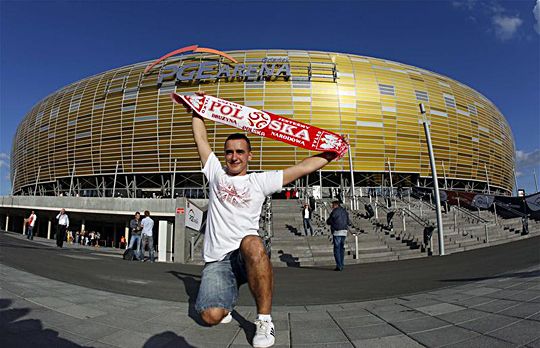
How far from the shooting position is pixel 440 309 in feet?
10.3

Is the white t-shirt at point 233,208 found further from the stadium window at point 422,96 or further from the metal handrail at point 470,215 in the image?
the stadium window at point 422,96

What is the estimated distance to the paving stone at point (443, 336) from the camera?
2.20 m

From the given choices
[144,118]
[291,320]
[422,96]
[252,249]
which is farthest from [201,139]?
[422,96]

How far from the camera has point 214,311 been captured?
233 centimetres

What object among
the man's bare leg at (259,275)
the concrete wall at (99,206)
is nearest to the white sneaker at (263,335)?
the man's bare leg at (259,275)

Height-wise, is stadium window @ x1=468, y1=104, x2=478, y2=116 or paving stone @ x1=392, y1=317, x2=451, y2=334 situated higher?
stadium window @ x1=468, y1=104, x2=478, y2=116

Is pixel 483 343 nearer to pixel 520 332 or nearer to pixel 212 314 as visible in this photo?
pixel 520 332

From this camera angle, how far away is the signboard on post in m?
11.4

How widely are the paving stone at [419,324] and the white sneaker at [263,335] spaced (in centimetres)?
126

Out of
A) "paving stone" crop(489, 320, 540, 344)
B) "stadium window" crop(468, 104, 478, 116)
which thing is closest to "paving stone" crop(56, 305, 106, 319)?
"paving stone" crop(489, 320, 540, 344)

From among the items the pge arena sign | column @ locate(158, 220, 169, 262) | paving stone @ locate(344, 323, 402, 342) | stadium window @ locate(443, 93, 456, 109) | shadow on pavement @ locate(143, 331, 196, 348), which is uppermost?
the pge arena sign

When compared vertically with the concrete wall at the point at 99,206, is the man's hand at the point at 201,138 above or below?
above

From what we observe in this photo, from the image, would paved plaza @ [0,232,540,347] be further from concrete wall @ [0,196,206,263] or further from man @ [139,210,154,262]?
concrete wall @ [0,196,206,263]

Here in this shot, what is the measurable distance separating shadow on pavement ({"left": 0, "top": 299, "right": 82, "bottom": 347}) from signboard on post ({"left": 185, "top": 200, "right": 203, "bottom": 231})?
28.3 feet
